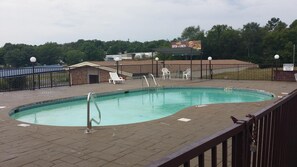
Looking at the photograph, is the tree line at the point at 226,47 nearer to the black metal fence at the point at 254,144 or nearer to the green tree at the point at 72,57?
the green tree at the point at 72,57

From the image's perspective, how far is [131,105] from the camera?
9383mm

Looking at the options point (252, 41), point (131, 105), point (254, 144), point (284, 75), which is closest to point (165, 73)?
point (284, 75)

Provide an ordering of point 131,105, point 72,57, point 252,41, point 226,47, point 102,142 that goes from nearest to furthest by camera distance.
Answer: point 102,142, point 131,105, point 72,57, point 226,47, point 252,41

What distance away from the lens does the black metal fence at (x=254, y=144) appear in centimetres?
106

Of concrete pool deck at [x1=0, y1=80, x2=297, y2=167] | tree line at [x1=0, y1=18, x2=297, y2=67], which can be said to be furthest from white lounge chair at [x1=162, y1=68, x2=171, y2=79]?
tree line at [x1=0, y1=18, x2=297, y2=67]

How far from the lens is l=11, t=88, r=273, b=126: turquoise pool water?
7.29 m

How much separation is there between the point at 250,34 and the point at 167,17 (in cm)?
2534

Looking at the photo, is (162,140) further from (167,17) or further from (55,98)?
(167,17)

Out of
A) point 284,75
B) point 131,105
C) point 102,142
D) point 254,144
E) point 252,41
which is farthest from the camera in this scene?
point 252,41

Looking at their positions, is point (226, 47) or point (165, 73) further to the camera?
point (226, 47)

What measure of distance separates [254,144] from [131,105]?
25.9 ft

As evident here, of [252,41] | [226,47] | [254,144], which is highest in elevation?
[252,41]

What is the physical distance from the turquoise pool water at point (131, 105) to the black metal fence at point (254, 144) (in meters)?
4.81

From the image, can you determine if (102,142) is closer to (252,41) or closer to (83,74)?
(83,74)
